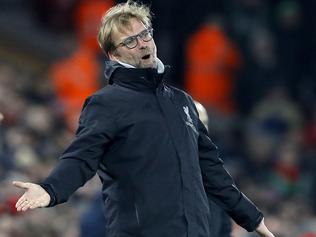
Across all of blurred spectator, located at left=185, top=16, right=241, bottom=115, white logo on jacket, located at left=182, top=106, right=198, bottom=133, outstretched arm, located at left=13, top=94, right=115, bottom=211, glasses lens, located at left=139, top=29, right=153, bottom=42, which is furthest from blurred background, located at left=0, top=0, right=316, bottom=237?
outstretched arm, located at left=13, top=94, right=115, bottom=211

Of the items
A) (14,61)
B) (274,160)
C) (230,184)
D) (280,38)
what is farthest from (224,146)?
(230,184)

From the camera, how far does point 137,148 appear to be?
6242 millimetres

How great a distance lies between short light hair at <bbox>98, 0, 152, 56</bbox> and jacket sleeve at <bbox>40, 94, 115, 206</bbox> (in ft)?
0.94

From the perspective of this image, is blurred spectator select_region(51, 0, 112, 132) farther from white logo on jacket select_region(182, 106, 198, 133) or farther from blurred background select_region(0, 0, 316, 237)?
white logo on jacket select_region(182, 106, 198, 133)

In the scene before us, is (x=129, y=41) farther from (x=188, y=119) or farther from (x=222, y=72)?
(x=222, y=72)

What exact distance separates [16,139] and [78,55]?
2945mm

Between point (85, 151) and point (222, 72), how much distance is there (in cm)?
939

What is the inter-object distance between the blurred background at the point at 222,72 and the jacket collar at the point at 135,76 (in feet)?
20.9

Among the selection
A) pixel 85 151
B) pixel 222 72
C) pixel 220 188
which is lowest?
pixel 222 72

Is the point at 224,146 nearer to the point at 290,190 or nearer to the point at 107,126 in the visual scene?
the point at 290,190

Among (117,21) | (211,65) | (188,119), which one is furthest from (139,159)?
(211,65)

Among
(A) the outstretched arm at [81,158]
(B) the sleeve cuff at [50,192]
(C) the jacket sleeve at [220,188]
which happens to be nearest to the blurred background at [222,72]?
(C) the jacket sleeve at [220,188]

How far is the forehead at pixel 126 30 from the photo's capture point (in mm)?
6379

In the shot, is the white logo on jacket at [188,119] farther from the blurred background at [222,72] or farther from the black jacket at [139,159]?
the blurred background at [222,72]
